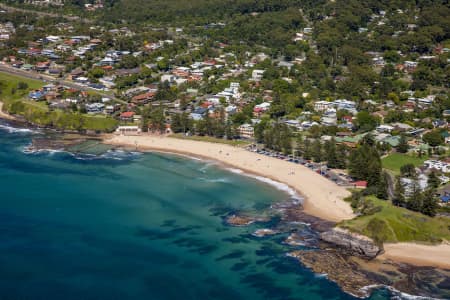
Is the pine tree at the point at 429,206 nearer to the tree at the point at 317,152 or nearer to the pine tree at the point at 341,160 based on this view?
the pine tree at the point at 341,160

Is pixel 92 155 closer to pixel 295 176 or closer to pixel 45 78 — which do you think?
pixel 295 176

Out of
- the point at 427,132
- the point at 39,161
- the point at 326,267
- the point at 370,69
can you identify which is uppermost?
the point at 370,69

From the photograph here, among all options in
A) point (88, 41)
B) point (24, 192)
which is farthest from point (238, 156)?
point (88, 41)

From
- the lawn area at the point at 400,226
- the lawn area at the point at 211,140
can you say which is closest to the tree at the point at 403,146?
the lawn area at the point at 211,140

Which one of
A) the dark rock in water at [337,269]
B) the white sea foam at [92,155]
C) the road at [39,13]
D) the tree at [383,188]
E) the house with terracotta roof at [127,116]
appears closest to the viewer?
the dark rock in water at [337,269]

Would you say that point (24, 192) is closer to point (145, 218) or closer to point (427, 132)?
point (145, 218)

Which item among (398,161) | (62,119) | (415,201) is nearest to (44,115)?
(62,119)

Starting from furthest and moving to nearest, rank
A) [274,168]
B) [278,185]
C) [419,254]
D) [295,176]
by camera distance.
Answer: [274,168]
[295,176]
[278,185]
[419,254]
